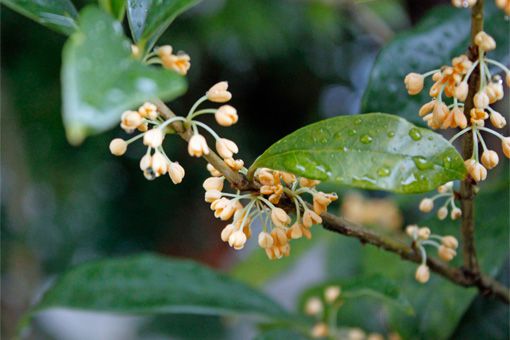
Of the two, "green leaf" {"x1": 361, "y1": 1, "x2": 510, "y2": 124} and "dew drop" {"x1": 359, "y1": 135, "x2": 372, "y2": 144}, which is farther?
"green leaf" {"x1": 361, "y1": 1, "x2": 510, "y2": 124}

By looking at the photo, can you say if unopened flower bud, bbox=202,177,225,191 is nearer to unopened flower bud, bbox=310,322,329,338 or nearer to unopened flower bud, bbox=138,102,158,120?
unopened flower bud, bbox=138,102,158,120

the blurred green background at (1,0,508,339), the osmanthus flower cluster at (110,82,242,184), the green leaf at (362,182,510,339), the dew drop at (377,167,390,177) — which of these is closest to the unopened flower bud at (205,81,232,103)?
the osmanthus flower cluster at (110,82,242,184)

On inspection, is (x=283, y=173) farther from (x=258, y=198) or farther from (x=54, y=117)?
(x=54, y=117)

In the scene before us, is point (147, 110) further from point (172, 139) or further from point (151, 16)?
point (172, 139)

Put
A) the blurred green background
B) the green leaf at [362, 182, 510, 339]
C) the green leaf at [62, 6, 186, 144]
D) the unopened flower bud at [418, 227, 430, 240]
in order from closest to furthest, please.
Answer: the green leaf at [62, 6, 186, 144]
the unopened flower bud at [418, 227, 430, 240]
the green leaf at [362, 182, 510, 339]
the blurred green background

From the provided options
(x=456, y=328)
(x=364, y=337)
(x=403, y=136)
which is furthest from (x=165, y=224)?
(x=403, y=136)

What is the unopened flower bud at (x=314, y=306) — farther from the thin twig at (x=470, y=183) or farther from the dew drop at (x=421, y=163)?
the dew drop at (x=421, y=163)
